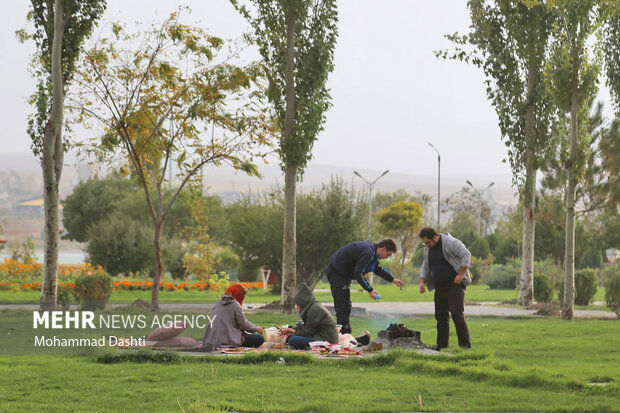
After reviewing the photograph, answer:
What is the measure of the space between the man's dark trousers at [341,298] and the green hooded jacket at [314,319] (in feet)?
3.82

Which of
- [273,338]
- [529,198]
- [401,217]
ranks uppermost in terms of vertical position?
[401,217]

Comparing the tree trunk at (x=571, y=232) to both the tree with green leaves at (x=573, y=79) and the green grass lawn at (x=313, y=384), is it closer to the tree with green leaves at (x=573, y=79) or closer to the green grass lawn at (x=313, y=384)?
the tree with green leaves at (x=573, y=79)

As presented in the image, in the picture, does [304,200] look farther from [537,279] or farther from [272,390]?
[272,390]

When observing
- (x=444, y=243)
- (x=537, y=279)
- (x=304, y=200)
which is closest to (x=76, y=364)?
(x=444, y=243)

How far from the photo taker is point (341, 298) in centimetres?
1312

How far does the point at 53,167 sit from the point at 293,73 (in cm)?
683

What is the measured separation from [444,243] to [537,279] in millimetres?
18011

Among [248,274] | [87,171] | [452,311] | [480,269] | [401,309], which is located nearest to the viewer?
[452,311]

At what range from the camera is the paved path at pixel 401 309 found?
2142 centimetres

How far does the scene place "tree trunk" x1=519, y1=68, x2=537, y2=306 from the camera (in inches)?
1031

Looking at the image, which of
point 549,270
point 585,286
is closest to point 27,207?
point 549,270

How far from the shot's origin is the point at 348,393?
8.30m

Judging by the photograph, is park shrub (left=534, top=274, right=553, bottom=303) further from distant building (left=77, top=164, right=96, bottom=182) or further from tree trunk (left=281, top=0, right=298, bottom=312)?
distant building (left=77, top=164, right=96, bottom=182)

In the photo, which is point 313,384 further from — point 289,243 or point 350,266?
point 289,243
